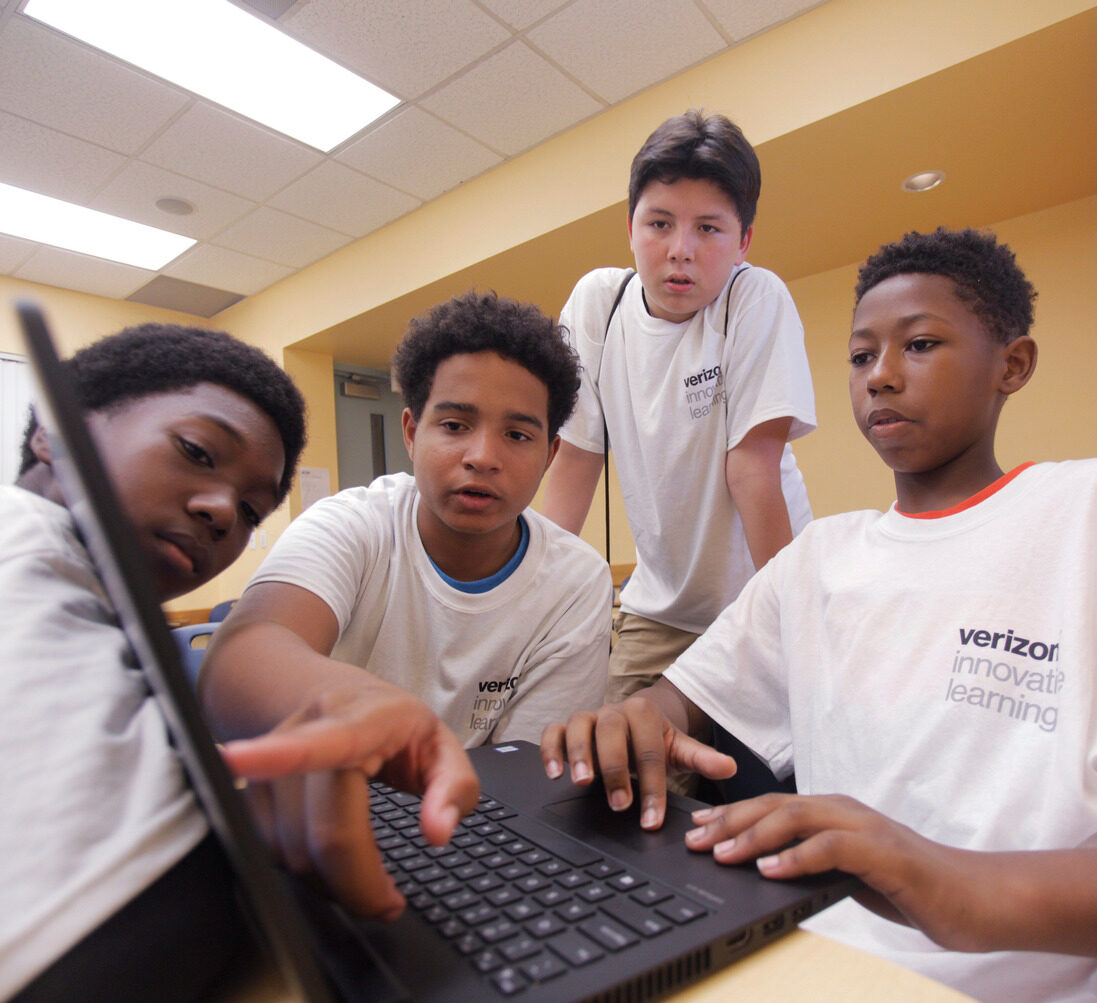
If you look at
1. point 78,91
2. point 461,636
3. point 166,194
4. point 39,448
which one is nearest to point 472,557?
point 461,636

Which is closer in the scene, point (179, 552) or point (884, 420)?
point (179, 552)

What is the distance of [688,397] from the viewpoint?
130 centimetres

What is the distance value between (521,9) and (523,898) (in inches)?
100.0

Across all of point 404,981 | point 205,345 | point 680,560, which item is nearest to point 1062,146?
point 680,560

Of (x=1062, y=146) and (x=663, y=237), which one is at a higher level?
(x=1062, y=146)

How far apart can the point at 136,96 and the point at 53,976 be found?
316 centimetres

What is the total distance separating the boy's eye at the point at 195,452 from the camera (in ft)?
1.97

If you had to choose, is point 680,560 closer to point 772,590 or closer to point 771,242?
point 772,590

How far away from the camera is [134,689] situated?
1.04 ft

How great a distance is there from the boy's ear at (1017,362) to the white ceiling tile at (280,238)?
3.40 m

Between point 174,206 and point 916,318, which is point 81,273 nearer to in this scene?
point 174,206

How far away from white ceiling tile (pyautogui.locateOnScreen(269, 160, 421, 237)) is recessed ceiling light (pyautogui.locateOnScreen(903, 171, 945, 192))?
212cm

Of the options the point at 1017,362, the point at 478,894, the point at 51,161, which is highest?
the point at 51,161

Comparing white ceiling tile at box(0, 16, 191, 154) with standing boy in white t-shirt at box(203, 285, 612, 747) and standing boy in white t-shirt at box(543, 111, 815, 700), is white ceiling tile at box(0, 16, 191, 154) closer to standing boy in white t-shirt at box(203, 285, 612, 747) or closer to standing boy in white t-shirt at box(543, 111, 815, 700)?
standing boy in white t-shirt at box(543, 111, 815, 700)
